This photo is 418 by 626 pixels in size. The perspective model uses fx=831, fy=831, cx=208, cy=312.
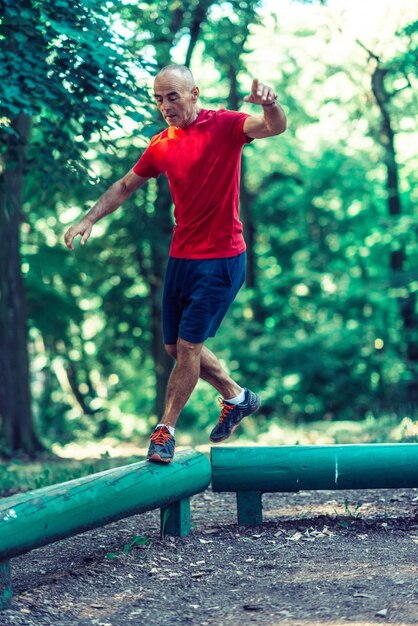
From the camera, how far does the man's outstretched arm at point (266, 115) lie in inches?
167

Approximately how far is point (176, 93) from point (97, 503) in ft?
7.50

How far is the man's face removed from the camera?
458 cm

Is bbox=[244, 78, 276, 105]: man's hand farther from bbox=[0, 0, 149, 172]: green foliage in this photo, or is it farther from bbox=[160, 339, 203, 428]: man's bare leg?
bbox=[0, 0, 149, 172]: green foliage

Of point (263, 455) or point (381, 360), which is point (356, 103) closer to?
point (381, 360)

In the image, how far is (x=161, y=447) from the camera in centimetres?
496

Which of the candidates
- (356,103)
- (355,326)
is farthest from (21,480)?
(356,103)

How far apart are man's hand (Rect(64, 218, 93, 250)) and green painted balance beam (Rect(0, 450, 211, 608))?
134 cm

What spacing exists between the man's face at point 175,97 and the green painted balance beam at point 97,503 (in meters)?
2.03

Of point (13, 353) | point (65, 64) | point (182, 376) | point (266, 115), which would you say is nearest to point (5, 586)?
point (182, 376)

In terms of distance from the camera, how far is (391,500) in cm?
610

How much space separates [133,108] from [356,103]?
13.0 metres

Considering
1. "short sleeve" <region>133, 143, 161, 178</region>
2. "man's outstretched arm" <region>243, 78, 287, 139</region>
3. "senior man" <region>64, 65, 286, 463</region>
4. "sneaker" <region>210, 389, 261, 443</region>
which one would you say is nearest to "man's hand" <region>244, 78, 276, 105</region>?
"man's outstretched arm" <region>243, 78, 287, 139</region>

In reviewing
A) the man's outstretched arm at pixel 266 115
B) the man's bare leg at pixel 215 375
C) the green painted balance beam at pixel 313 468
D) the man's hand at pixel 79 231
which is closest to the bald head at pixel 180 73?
the man's outstretched arm at pixel 266 115

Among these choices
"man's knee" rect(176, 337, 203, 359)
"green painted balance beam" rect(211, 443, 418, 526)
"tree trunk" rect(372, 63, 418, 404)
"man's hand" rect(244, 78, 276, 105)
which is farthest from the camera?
"tree trunk" rect(372, 63, 418, 404)
